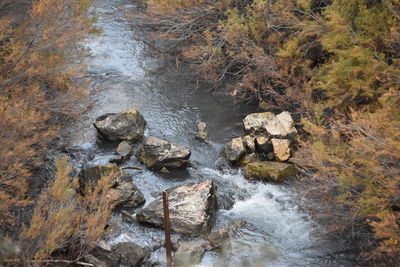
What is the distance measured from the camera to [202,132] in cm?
1041

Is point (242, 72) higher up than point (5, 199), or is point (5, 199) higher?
point (5, 199)

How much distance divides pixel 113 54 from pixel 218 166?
6.49 m

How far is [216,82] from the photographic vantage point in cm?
1236

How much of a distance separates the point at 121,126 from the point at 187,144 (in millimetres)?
1669

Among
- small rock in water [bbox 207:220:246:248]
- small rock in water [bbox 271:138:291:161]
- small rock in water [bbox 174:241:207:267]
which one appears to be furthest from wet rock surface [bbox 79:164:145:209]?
small rock in water [bbox 271:138:291:161]

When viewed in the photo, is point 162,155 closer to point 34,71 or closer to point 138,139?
point 138,139

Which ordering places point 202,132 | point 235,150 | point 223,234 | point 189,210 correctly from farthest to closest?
point 202,132
point 235,150
point 189,210
point 223,234

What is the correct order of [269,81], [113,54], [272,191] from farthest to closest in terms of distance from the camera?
[113,54], [269,81], [272,191]

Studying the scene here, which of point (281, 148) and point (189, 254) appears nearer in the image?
point (189, 254)

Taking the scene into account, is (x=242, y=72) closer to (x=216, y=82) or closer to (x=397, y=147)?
(x=216, y=82)

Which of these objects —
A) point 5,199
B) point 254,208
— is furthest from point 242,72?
point 5,199

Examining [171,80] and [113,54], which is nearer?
[171,80]

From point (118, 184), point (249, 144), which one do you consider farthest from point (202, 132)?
point (118, 184)

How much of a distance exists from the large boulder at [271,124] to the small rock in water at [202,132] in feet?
3.33
